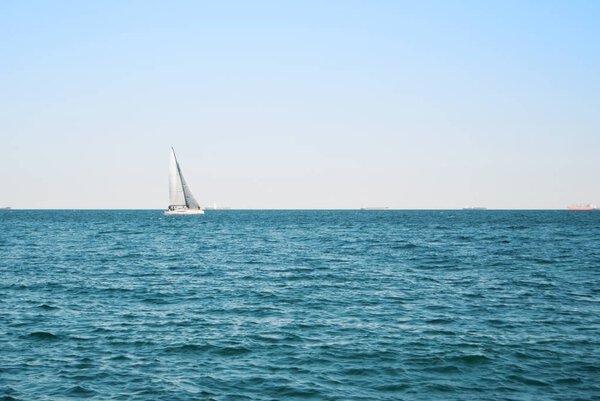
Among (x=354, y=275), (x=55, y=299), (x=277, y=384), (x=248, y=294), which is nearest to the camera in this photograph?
(x=277, y=384)

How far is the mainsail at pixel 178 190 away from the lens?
7116 inches

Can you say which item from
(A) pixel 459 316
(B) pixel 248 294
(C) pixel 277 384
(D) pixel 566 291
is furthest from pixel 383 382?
(D) pixel 566 291

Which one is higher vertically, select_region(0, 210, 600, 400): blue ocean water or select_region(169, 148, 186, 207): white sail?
select_region(169, 148, 186, 207): white sail

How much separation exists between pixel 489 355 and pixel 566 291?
1536 centimetres

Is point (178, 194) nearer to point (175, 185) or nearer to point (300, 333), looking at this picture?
point (175, 185)

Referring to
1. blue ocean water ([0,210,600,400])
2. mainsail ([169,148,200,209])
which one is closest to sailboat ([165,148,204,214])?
mainsail ([169,148,200,209])

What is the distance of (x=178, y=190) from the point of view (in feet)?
612

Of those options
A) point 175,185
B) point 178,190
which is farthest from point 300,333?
point 178,190

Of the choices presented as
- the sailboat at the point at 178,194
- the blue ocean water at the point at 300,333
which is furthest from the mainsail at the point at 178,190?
the blue ocean water at the point at 300,333

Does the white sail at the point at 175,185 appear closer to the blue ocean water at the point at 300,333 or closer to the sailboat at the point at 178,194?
the sailboat at the point at 178,194

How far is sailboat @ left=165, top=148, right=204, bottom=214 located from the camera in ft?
594

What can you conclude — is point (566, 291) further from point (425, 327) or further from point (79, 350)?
point (79, 350)

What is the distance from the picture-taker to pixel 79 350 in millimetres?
19219

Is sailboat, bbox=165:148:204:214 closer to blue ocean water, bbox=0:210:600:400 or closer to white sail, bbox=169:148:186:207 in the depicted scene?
white sail, bbox=169:148:186:207
